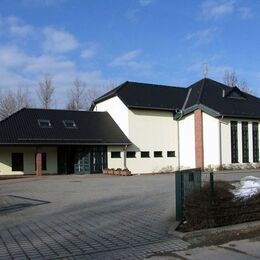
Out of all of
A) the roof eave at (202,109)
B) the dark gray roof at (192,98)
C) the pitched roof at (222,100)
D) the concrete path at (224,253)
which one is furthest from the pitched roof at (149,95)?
the concrete path at (224,253)

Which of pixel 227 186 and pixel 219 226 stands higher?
pixel 227 186

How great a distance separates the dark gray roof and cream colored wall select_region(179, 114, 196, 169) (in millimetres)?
1038

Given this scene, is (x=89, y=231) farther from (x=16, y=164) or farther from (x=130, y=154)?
(x=130, y=154)

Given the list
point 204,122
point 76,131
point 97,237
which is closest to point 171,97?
point 204,122

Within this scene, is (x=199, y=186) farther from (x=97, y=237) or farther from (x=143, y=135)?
(x=143, y=135)

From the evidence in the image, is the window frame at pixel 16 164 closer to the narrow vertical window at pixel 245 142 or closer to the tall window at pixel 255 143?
the narrow vertical window at pixel 245 142

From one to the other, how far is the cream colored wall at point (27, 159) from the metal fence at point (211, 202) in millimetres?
26860

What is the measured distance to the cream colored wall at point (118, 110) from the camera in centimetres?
3821

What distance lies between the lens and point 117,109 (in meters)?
39.7

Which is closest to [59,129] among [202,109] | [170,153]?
[170,153]

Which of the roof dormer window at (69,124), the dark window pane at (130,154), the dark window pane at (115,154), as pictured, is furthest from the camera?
the dark window pane at (130,154)

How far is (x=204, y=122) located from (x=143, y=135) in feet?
17.1

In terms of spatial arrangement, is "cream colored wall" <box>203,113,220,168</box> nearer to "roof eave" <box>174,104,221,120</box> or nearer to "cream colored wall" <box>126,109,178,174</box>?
"roof eave" <box>174,104,221,120</box>

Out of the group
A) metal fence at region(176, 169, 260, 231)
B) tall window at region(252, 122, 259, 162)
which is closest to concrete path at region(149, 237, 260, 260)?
metal fence at region(176, 169, 260, 231)
